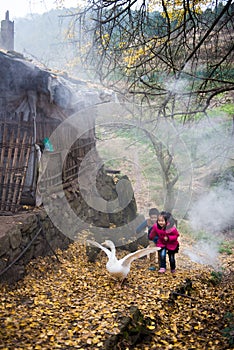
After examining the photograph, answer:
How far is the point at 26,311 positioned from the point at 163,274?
9.86 feet

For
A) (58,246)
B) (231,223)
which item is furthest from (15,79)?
(231,223)

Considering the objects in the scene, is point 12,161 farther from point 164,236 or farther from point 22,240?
point 164,236

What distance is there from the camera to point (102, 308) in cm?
489

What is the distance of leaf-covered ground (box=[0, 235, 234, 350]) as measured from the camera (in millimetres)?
4133

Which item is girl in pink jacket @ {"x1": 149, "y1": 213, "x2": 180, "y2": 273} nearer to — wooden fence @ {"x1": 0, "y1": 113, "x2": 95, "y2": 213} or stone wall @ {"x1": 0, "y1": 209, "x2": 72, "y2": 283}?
stone wall @ {"x1": 0, "y1": 209, "x2": 72, "y2": 283}

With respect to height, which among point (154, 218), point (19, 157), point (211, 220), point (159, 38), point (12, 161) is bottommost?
point (211, 220)

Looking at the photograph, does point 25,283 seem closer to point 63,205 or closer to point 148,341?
point 148,341

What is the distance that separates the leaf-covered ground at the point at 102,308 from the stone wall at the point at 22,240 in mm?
186

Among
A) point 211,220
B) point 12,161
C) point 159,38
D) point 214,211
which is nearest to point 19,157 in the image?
point 12,161

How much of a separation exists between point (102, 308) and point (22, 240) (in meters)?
2.04

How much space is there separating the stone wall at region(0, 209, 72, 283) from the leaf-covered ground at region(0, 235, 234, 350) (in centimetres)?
19

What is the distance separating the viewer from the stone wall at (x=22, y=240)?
5465 mm

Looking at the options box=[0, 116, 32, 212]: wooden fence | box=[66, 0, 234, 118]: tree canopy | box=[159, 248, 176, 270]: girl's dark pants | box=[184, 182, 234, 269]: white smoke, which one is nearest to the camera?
box=[66, 0, 234, 118]: tree canopy

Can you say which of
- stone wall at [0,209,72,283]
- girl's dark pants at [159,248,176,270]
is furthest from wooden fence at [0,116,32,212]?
girl's dark pants at [159,248,176,270]
